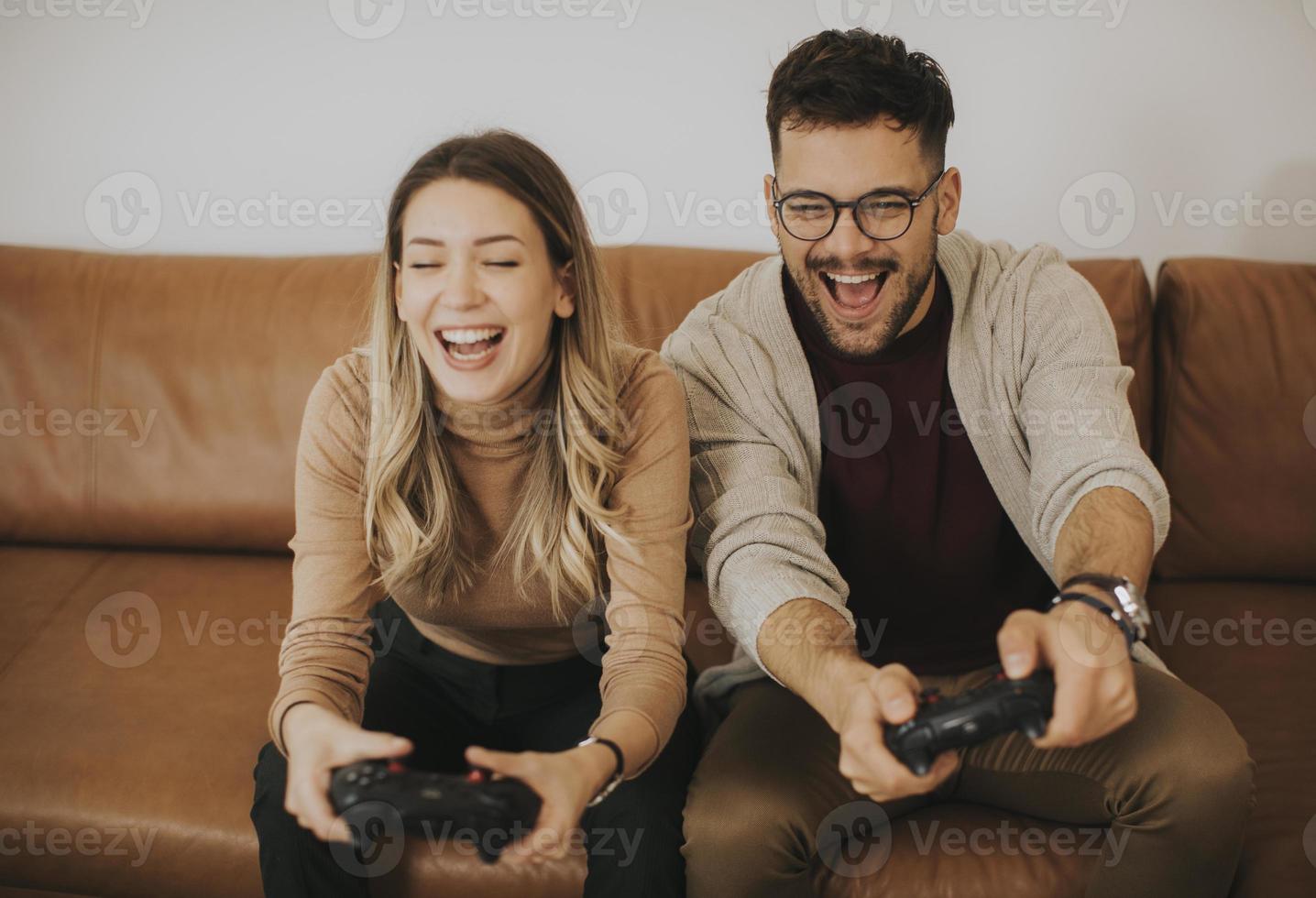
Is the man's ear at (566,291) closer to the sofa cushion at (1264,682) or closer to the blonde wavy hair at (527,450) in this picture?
the blonde wavy hair at (527,450)

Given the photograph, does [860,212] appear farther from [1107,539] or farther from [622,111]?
[622,111]

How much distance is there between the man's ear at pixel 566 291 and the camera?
1243mm

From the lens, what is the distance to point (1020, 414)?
1.36m

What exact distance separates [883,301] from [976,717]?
585 mm

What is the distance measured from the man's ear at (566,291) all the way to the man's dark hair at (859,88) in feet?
1.03

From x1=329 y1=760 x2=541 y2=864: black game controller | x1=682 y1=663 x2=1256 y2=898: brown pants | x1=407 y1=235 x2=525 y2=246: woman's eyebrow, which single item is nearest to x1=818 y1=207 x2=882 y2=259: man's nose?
x1=407 y1=235 x2=525 y2=246: woman's eyebrow

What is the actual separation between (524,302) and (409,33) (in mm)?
964

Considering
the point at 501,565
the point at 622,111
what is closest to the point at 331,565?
the point at 501,565

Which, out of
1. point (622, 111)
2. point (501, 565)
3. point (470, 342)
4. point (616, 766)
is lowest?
point (616, 766)

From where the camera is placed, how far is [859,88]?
1264mm

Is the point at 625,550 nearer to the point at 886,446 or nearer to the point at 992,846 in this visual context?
the point at 886,446

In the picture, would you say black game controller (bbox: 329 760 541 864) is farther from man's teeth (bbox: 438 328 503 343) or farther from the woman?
man's teeth (bbox: 438 328 503 343)

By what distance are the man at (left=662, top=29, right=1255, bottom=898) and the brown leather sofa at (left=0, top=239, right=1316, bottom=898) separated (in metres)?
0.11

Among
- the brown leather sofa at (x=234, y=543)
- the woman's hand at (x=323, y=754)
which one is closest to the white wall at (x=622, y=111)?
the brown leather sofa at (x=234, y=543)
